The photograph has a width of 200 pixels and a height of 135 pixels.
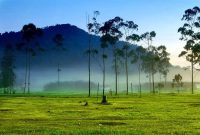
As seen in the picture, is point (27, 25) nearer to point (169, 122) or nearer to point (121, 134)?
point (169, 122)

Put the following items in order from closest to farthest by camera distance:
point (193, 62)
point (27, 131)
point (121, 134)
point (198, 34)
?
point (121, 134) → point (27, 131) → point (198, 34) → point (193, 62)

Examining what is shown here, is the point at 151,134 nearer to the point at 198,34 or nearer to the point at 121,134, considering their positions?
the point at 121,134

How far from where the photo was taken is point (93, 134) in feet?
113

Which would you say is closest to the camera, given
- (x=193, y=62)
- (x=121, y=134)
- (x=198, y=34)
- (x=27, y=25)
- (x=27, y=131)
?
(x=121, y=134)

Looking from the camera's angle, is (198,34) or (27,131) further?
(198,34)

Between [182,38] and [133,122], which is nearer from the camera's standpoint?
[133,122]

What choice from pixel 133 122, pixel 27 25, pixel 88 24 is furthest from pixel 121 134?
pixel 27 25

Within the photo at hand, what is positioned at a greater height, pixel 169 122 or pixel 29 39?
pixel 29 39

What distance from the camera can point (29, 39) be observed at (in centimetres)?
18638

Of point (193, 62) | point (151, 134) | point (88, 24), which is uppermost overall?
point (88, 24)

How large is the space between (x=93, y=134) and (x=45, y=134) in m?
3.38

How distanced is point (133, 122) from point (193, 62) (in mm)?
128150

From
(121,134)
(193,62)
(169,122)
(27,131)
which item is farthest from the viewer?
(193,62)

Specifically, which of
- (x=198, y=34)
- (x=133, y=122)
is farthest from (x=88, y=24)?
(x=133, y=122)
